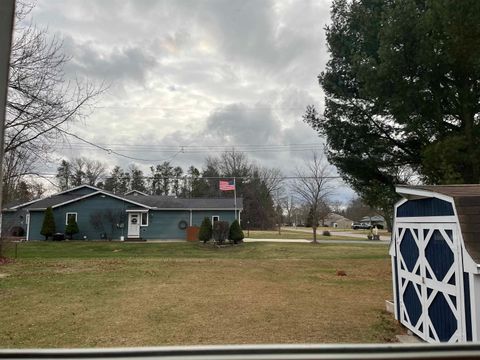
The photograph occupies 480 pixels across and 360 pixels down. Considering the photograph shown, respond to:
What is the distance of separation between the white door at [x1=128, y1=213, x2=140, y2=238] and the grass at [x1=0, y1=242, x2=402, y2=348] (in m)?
11.3

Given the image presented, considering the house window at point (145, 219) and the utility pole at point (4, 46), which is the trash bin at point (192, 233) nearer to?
the house window at point (145, 219)

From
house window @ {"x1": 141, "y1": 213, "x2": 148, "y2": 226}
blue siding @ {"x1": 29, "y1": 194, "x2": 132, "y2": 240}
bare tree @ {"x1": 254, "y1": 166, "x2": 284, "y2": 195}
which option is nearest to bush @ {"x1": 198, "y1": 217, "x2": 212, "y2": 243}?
bare tree @ {"x1": 254, "y1": 166, "x2": 284, "y2": 195}

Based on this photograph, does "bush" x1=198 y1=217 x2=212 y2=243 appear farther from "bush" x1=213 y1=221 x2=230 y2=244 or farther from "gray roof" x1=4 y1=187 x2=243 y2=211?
"gray roof" x1=4 y1=187 x2=243 y2=211

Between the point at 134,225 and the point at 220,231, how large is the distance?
6533 mm

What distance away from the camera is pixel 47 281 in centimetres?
889

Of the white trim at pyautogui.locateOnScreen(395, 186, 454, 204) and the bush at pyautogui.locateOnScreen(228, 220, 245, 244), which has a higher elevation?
the white trim at pyautogui.locateOnScreen(395, 186, 454, 204)

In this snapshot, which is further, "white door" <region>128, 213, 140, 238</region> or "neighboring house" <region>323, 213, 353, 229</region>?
"neighboring house" <region>323, 213, 353, 229</region>

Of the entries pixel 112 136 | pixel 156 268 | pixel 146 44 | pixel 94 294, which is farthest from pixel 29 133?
pixel 156 268

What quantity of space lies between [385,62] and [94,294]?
8193mm

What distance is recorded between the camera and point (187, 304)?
6.71 m

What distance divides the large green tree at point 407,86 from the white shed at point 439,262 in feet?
11.9

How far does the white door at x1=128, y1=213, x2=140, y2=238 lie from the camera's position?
930 inches

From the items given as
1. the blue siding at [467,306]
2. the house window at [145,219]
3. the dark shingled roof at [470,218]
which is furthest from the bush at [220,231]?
the blue siding at [467,306]

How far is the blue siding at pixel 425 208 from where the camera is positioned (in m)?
4.44
